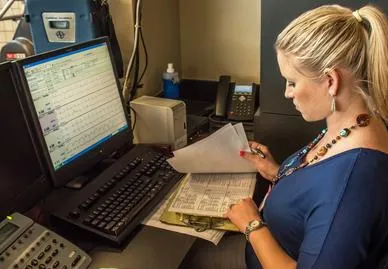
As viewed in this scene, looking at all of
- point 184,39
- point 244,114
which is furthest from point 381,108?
point 184,39

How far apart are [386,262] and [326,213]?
0.51ft

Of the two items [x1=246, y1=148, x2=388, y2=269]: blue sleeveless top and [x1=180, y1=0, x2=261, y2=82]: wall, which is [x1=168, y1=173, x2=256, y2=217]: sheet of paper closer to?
→ [x1=246, y1=148, x2=388, y2=269]: blue sleeveless top

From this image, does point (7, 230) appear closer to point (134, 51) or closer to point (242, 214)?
point (242, 214)

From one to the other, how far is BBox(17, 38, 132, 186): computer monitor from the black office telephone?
1.68 ft

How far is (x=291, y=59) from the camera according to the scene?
106 centimetres

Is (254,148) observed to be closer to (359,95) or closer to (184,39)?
(359,95)

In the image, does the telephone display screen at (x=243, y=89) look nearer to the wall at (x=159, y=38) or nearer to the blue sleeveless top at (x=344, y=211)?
the wall at (x=159, y=38)

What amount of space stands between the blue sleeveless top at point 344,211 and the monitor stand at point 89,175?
0.66 metres

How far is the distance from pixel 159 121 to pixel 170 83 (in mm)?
380

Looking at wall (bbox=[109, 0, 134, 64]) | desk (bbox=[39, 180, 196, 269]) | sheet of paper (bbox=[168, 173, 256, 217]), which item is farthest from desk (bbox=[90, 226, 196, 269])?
wall (bbox=[109, 0, 134, 64])

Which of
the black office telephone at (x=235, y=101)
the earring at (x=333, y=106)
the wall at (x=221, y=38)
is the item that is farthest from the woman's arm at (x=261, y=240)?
the wall at (x=221, y=38)

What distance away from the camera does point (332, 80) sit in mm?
1013

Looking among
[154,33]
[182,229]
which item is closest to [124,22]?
[154,33]

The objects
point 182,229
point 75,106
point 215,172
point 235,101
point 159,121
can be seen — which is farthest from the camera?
point 235,101
